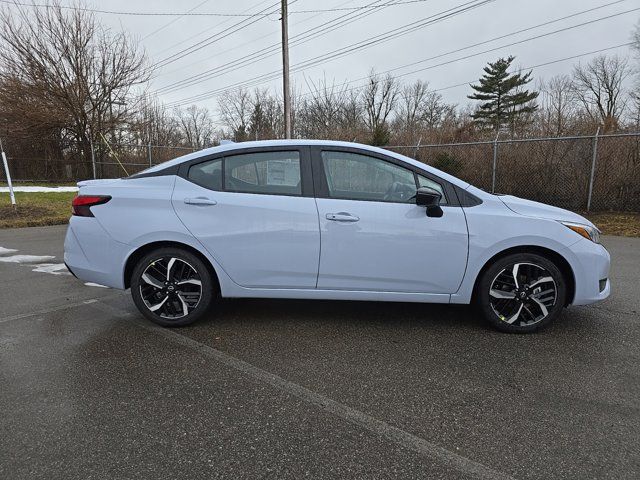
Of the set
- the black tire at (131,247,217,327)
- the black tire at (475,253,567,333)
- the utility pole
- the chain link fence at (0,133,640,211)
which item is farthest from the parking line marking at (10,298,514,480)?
the utility pole

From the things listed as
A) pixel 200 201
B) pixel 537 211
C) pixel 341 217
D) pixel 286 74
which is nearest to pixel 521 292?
pixel 537 211

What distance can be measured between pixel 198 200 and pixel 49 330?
1.79 m

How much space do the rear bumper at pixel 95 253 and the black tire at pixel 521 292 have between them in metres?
3.15

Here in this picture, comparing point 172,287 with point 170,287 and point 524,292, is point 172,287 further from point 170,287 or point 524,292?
point 524,292

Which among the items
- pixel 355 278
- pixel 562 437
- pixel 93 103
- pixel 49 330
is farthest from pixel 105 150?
pixel 562 437

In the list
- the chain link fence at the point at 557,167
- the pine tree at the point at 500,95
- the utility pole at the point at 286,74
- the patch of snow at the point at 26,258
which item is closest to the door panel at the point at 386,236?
the patch of snow at the point at 26,258

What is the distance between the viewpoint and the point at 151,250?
3.68 metres

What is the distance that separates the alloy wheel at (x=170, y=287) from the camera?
3.63m

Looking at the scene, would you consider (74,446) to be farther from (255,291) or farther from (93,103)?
(93,103)

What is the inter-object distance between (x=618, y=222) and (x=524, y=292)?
339 inches

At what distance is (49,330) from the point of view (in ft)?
12.1

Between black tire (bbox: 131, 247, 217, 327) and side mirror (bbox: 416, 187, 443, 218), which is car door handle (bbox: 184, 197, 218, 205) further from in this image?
side mirror (bbox: 416, 187, 443, 218)

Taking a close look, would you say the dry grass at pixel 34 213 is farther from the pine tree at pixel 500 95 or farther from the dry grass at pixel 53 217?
the pine tree at pixel 500 95

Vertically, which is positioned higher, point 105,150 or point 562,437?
point 105,150
